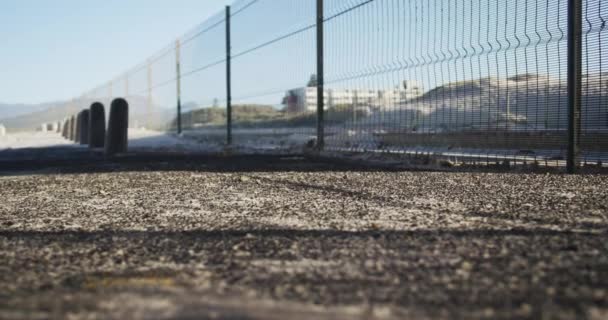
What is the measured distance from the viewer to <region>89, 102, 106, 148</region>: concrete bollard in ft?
43.1

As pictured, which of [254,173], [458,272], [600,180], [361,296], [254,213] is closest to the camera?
[361,296]

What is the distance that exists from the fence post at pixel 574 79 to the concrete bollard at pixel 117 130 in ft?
24.5

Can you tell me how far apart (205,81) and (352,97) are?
25.9ft

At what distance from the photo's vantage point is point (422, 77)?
673 cm

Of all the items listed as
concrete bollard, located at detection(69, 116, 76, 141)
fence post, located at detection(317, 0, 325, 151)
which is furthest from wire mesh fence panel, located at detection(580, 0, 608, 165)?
concrete bollard, located at detection(69, 116, 76, 141)

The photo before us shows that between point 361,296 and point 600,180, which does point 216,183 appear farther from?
point 361,296

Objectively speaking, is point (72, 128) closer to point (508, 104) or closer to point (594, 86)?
point (508, 104)

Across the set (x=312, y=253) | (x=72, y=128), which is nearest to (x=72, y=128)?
(x=72, y=128)

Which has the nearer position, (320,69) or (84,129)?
(320,69)

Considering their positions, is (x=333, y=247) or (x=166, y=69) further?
(x=166, y=69)

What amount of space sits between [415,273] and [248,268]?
0.50 m

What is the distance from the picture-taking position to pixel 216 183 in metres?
4.89

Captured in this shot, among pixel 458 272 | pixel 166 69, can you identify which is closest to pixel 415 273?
pixel 458 272

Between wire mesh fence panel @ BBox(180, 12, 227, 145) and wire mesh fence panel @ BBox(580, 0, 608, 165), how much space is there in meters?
9.45
